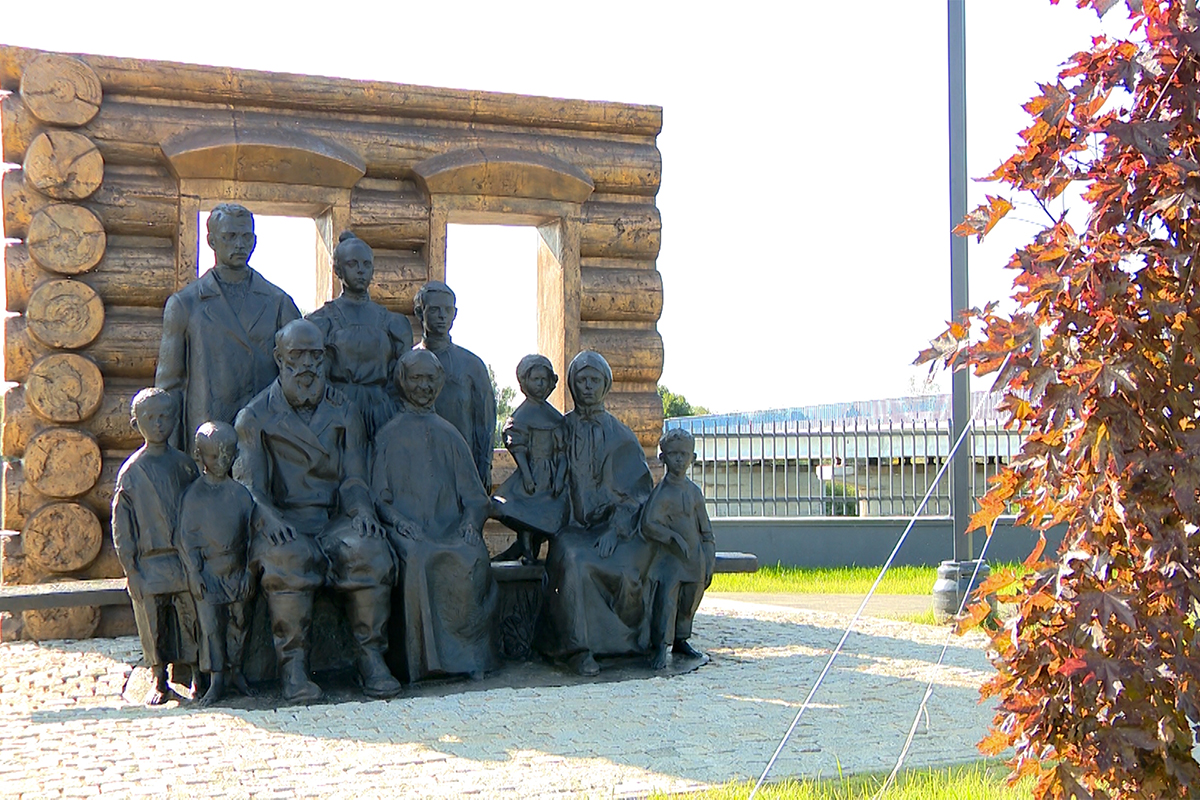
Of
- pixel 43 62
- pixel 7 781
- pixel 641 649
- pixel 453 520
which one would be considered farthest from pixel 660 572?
pixel 43 62

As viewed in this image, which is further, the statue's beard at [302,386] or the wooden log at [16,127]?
the wooden log at [16,127]

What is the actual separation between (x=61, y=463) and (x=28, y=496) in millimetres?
332

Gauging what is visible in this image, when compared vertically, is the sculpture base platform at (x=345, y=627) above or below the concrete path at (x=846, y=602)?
above

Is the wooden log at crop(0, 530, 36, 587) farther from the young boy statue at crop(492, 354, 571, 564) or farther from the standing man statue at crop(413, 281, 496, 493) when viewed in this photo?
the young boy statue at crop(492, 354, 571, 564)

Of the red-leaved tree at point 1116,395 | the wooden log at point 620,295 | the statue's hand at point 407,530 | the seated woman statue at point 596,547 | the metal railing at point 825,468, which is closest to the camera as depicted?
the red-leaved tree at point 1116,395

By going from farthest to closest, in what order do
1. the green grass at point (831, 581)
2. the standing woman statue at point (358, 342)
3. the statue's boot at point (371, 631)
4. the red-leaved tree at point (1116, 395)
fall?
the green grass at point (831, 581)
the standing woman statue at point (358, 342)
the statue's boot at point (371, 631)
the red-leaved tree at point (1116, 395)

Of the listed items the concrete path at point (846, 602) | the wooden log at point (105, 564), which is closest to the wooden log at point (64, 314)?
the wooden log at point (105, 564)

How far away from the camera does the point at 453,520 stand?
281 inches

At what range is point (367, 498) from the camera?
6.91 metres

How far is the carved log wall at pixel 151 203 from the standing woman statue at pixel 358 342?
6.23ft

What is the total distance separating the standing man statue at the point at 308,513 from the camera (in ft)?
21.1

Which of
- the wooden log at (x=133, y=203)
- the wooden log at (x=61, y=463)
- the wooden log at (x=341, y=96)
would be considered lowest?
the wooden log at (x=61, y=463)

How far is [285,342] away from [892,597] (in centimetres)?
720

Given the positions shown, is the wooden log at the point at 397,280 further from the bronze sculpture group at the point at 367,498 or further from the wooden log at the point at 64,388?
the wooden log at the point at 64,388
